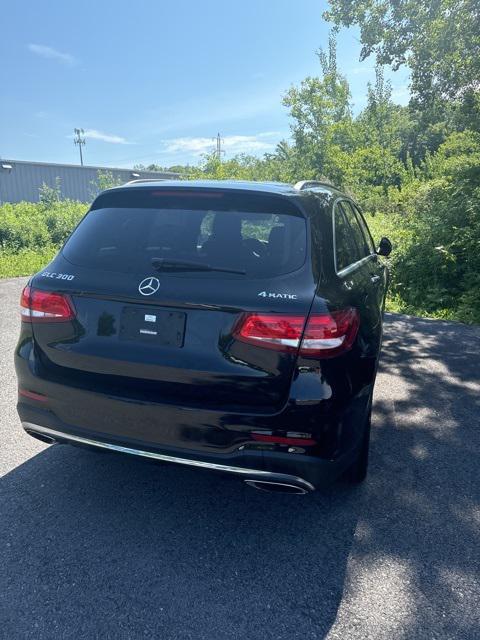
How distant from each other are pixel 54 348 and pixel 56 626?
1.23 m

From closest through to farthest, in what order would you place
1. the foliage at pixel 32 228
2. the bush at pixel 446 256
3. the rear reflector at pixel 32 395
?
the rear reflector at pixel 32 395 < the bush at pixel 446 256 < the foliage at pixel 32 228

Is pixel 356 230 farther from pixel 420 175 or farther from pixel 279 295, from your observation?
pixel 420 175

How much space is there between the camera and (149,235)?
255cm

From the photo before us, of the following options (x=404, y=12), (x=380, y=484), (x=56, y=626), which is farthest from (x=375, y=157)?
(x=56, y=626)

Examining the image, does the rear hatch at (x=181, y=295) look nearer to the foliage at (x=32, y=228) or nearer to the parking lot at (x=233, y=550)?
the parking lot at (x=233, y=550)

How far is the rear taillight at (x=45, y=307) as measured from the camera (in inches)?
94.1

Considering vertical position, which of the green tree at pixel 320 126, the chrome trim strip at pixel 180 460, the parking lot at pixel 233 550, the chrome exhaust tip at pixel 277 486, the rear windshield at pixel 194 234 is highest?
the green tree at pixel 320 126

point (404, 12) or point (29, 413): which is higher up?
point (404, 12)

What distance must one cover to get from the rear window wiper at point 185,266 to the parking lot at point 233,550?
3.16 feet

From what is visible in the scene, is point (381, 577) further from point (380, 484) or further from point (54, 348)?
point (54, 348)

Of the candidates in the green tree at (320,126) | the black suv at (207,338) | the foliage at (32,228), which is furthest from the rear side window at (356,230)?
the green tree at (320,126)

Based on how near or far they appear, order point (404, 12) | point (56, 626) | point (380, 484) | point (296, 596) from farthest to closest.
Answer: point (404, 12), point (380, 484), point (296, 596), point (56, 626)

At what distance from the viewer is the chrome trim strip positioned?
2.14 m

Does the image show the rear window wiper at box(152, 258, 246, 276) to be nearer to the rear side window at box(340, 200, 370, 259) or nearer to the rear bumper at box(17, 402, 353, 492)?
the rear bumper at box(17, 402, 353, 492)
